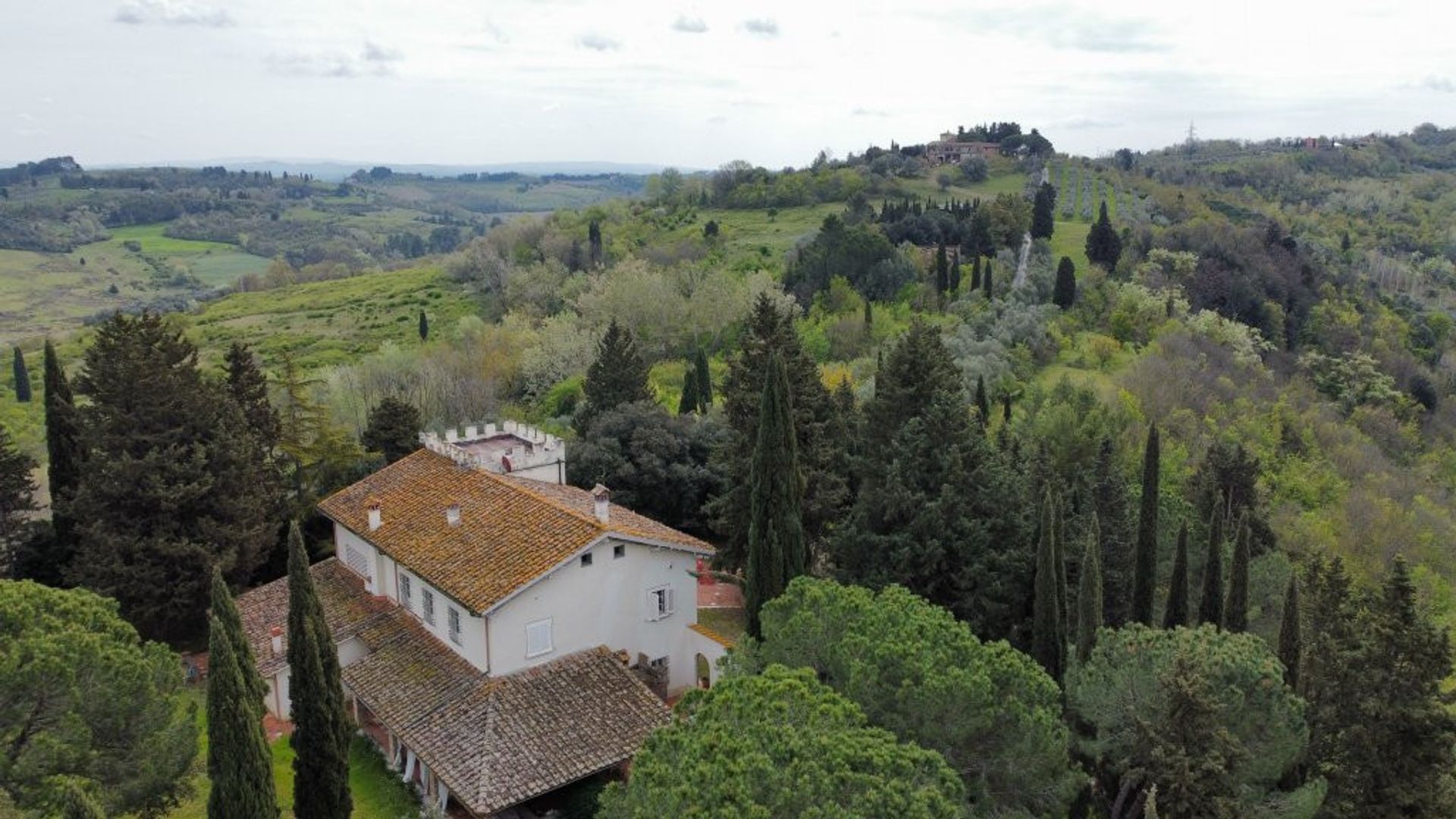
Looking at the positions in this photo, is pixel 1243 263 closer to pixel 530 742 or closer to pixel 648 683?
pixel 648 683

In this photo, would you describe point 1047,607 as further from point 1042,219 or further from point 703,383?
point 1042,219

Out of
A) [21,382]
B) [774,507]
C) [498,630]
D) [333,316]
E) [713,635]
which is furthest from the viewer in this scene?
[333,316]

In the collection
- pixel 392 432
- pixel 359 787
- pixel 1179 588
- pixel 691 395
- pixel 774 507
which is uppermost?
pixel 774 507

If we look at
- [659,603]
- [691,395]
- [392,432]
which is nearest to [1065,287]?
[691,395]

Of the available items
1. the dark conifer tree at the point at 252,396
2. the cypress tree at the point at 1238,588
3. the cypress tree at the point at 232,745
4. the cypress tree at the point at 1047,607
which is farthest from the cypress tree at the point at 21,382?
the cypress tree at the point at 1238,588

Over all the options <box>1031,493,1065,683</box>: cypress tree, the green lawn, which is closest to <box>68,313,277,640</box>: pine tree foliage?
the green lawn

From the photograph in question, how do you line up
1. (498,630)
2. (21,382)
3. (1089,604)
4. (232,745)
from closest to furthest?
(232,745) → (498,630) → (1089,604) → (21,382)

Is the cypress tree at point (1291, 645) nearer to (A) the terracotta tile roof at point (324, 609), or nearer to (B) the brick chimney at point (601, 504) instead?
(B) the brick chimney at point (601, 504)

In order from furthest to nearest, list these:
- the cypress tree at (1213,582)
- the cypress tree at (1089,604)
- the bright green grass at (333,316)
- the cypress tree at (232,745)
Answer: the bright green grass at (333,316) → the cypress tree at (1213,582) → the cypress tree at (1089,604) → the cypress tree at (232,745)
